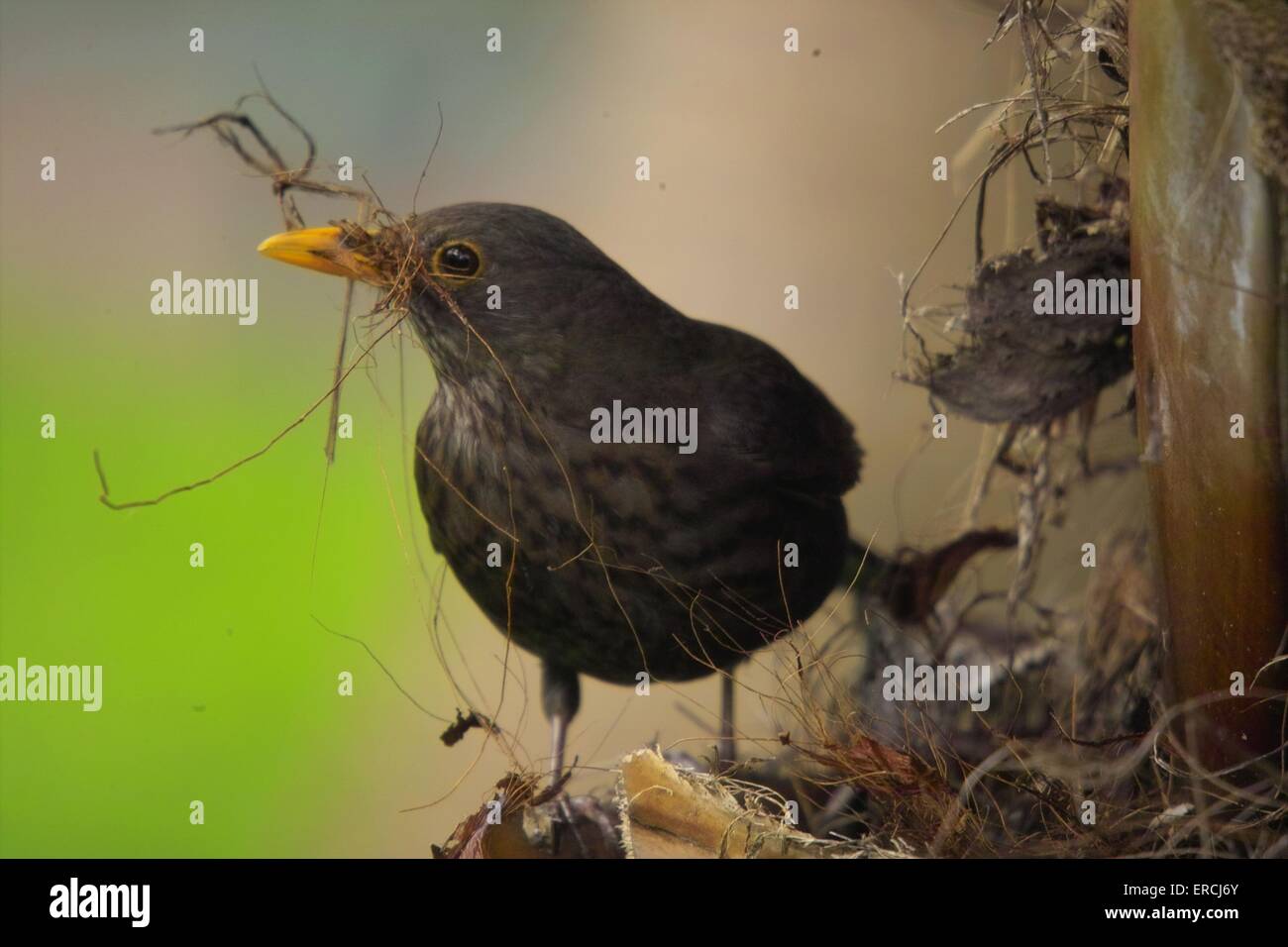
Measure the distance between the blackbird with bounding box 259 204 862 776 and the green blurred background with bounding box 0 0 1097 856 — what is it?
0.08m

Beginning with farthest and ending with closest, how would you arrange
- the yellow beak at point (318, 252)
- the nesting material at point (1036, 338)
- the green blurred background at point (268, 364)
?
1. the nesting material at point (1036, 338)
2. the green blurred background at point (268, 364)
3. the yellow beak at point (318, 252)

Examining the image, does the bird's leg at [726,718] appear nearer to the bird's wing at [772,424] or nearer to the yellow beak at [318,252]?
the bird's wing at [772,424]

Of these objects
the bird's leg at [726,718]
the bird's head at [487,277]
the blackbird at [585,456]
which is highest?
the bird's head at [487,277]

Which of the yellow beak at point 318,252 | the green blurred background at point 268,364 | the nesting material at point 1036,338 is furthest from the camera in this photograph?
the nesting material at point 1036,338

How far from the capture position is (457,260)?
186 cm

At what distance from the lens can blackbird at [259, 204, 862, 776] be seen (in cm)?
188

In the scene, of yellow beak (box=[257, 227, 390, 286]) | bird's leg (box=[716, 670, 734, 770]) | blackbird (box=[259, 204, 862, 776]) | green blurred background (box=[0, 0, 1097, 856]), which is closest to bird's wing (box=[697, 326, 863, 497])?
blackbird (box=[259, 204, 862, 776])

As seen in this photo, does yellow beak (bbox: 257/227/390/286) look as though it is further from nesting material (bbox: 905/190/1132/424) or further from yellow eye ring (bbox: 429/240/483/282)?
nesting material (bbox: 905/190/1132/424)

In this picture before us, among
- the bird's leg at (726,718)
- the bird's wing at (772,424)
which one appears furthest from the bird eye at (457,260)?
the bird's leg at (726,718)

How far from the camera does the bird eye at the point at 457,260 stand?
1.85 m

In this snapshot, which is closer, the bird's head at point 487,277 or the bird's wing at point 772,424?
the bird's head at point 487,277

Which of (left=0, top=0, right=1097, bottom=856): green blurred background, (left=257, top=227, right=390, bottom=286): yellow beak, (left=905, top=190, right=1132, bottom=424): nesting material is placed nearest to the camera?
(left=257, top=227, right=390, bottom=286): yellow beak

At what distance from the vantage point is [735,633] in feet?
6.36
